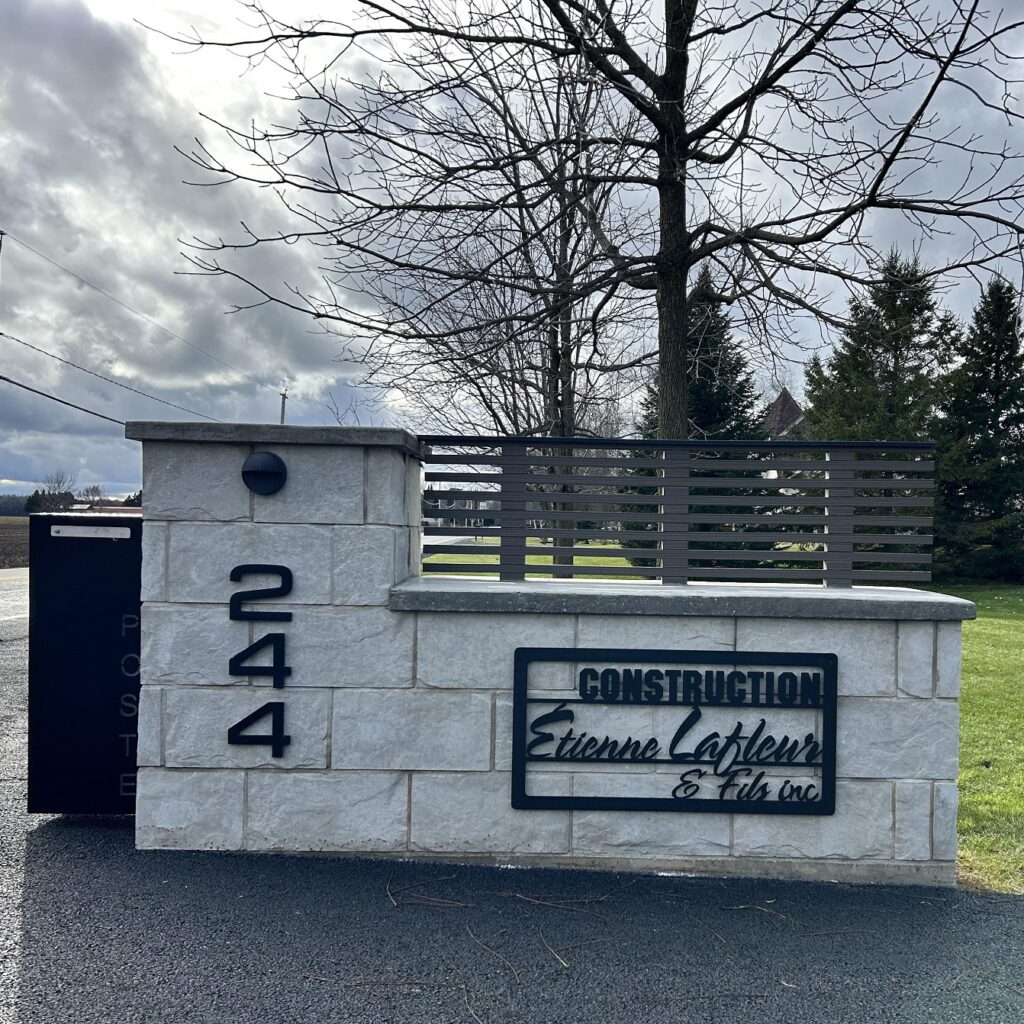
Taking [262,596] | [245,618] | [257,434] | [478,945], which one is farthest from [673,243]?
[478,945]

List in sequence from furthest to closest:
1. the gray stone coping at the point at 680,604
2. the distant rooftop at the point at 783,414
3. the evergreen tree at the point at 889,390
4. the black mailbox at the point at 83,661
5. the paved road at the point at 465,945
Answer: the distant rooftop at the point at 783,414, the evergreen tree at the point at 889,390, the black mailbox at the point at 83,661, the gray stone coping at the point at 680,604, the paved road at the point at 465,945

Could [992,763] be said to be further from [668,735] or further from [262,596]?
[262,596]

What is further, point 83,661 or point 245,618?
point 83,661

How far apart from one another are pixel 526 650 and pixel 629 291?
20.0 ft

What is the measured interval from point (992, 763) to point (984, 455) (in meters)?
26.9

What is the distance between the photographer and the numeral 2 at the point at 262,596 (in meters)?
4.20

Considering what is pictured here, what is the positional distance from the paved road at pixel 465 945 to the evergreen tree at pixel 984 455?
2903 cm

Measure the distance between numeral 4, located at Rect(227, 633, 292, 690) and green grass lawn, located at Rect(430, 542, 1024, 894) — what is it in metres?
1.16

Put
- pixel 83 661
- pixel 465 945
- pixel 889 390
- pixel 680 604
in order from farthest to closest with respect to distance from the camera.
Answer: pixel 889 390
pixel 83 661
pixel 680 604
pixel 465 945

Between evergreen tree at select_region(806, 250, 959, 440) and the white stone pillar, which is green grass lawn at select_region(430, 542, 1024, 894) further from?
evergreen tree at select_region(806, 250, 959, 440)

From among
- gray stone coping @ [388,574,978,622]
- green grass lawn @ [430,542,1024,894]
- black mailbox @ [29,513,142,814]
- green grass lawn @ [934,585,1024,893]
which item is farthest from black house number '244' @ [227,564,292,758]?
green grass lawn @ [934,585,1024,893]

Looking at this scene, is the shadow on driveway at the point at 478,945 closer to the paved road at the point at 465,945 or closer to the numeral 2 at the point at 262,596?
the paved road at the point at 465,945

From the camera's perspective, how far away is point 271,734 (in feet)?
13.8

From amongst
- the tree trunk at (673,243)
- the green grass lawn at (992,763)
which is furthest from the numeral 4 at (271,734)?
the tree trunk at (673,243)
